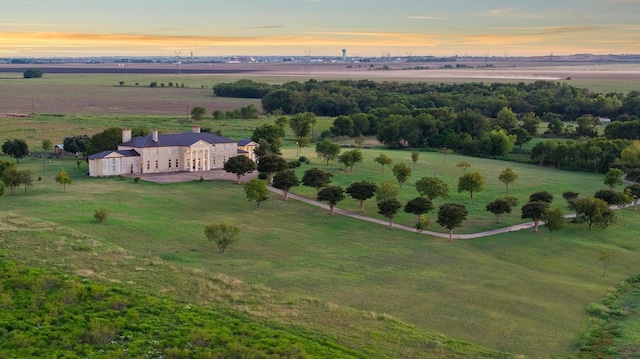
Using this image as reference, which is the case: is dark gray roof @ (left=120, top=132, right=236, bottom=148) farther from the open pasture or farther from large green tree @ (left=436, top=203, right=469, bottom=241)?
large green tree @ (left=436, top=203, right=469, bottom=241)

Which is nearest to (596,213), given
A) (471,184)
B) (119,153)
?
(471,184)

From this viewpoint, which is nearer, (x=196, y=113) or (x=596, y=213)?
Answer: (x=596, y=213)

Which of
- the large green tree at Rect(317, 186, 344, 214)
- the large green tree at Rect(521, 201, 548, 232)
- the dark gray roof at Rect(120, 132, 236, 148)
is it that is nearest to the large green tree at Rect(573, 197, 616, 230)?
the large green tree at Rect(521, 201, 548, 232)

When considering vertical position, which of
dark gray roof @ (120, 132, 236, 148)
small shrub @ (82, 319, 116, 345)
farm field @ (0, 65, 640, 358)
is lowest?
farm field @ (0, 65, 640, 358)

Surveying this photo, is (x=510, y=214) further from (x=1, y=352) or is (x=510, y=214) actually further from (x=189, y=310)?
(x=1, y=352)

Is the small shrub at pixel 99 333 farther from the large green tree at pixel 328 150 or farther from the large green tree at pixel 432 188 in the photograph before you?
the large green tree at pixel 328 150

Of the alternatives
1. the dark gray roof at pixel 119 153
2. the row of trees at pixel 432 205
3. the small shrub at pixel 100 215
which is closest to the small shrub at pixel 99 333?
the small shrub at pixel 100 215

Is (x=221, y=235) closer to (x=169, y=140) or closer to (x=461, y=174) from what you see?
(x=169, y=140)
